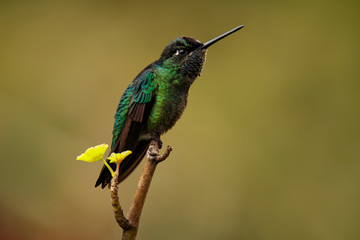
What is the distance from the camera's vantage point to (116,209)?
1106 mm

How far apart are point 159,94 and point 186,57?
0.70 ft

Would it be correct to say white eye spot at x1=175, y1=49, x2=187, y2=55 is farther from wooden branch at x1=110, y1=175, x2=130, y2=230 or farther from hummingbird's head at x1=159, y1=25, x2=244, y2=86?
wooden branch at x1=110, y1=175, x2=130, y2=230

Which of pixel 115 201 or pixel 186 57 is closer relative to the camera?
pixel 115 201

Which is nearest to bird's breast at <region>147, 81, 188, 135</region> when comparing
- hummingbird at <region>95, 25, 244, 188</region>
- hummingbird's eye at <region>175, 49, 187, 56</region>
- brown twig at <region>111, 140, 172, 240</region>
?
hummingbird at <region>95, 25, 244, 188</region>

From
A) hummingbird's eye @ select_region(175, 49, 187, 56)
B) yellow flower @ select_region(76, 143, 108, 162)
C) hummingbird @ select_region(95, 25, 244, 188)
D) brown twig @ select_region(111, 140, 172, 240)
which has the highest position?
hummingbird's eye @ select_region(175, 49, 187, 56)

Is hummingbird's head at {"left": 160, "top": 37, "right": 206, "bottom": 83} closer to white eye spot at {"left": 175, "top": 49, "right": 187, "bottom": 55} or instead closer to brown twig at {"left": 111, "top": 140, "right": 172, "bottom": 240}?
white eye spot at {"left": 175, "top": 49, "right": 187, "bottom": 55}

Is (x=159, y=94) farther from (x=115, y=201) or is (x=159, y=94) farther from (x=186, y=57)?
(x=115, y=201)

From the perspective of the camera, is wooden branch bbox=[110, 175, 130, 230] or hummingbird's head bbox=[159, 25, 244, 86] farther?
hummingbird's head bbox=[159, 25, 244, 86]

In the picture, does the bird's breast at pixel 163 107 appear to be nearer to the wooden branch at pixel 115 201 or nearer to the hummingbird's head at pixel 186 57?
the hummingbird's head at pixel 186 57

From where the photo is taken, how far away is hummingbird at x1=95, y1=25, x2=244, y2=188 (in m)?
1.80

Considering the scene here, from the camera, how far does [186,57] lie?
184 centimetres

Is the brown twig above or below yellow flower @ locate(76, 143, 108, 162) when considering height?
below

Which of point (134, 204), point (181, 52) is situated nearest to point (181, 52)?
point (181, 52)

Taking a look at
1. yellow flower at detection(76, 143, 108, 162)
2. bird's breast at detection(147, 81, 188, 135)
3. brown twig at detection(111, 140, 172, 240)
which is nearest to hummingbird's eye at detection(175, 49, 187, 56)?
bird's breast at detection(147, 81, 188, 135)
